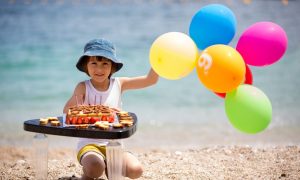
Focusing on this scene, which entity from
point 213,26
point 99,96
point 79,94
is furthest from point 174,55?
point 79,94

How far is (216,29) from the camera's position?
372cm

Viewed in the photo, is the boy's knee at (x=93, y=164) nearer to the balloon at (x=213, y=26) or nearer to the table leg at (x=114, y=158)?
the table leg at (x=114, y=158)

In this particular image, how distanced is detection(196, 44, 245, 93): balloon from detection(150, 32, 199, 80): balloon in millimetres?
110

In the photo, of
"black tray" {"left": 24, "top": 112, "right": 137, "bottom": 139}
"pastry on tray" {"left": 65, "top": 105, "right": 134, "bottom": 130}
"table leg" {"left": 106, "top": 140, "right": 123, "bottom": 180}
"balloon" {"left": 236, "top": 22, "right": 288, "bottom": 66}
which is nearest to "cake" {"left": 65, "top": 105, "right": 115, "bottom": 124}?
"pastry on tray" {"left": 65, "top": 105, "right": 134, "bottom": 130}

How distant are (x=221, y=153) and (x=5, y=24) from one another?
1022cm

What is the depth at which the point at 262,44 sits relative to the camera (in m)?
3.60

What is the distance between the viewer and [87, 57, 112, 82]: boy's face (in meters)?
4.00

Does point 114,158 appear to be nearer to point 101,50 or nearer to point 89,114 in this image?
point 89,114

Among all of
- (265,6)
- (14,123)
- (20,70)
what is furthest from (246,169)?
(265,6)

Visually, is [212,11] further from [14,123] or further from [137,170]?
[14,123]

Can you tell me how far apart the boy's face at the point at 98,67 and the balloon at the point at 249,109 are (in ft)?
3.50

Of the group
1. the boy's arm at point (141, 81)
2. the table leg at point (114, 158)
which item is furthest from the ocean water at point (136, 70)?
the table leg at point (114, 158)

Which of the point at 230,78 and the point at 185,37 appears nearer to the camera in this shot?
the point at 230,78

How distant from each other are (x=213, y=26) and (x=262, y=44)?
1.25ft
